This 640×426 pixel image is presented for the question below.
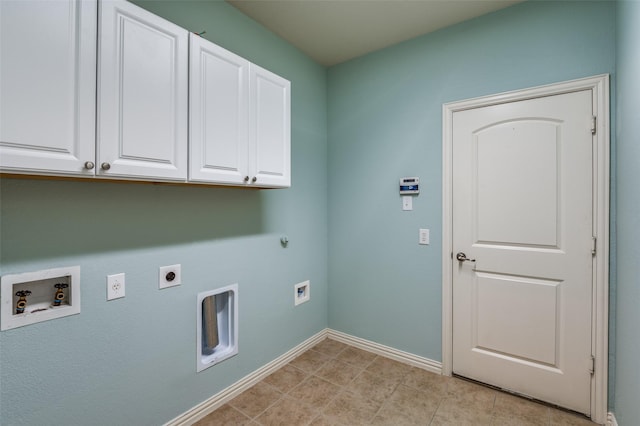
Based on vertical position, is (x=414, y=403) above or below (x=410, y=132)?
below

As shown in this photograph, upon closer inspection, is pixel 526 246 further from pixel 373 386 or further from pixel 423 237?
pixel 373 386

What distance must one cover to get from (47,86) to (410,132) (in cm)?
226

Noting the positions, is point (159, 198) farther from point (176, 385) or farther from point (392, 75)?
point (392, 75)

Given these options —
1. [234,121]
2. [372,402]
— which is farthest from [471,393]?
[234,121]

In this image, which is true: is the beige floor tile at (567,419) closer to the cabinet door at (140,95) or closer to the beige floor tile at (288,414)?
the beige floor tile at (288,414)

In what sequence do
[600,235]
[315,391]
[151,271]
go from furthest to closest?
[315,391] < [600,235] < [151,271]

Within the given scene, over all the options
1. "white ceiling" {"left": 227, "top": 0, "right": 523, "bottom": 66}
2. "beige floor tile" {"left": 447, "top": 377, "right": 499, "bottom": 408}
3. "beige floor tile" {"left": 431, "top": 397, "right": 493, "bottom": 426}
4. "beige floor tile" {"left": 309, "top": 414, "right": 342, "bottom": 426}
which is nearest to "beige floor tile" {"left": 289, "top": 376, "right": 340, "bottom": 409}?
"beige floor tile" {"left": 309, "top": 414, "right": 342, "bottom": 426}

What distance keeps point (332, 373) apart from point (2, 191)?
226cm

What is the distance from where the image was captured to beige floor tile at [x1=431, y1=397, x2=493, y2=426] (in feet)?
5.93

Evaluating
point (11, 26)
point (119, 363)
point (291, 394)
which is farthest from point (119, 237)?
point (291, 394)

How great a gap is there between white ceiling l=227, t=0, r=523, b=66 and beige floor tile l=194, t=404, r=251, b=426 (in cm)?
274

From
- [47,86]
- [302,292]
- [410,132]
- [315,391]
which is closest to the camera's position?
[47,86]

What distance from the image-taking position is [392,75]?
2.55 m

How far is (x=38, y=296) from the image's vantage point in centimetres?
125
